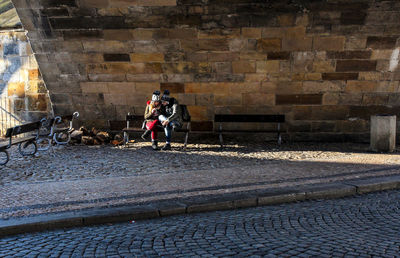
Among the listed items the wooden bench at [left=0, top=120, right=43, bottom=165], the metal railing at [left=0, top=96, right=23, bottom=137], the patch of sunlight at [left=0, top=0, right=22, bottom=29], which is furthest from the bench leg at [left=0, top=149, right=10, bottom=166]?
the patch of sunlight at [left=0, top=0, right=22, bottom=29]

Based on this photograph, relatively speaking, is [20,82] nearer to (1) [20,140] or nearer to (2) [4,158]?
(1) [20,140]

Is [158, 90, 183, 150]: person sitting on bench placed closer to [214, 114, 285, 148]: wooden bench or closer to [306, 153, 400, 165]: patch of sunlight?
[214, 114, 285, 148]: wooden bench

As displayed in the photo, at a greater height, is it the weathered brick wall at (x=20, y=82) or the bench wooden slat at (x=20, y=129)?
the weathered brick wall at (x=20, y=82)

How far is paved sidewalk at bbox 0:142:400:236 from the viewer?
16.5 feet

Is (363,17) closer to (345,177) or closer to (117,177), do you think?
(345,177)

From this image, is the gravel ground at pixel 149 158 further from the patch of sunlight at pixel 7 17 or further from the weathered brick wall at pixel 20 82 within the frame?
the patch of sunlight at pixel 7 17

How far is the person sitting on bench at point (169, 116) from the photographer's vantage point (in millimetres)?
9383

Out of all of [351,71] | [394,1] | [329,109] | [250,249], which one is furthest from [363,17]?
[250,249]

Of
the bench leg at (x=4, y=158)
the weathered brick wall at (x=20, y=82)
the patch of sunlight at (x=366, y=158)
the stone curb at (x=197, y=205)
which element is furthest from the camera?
the weathered brick wall at (x=20, y=82)

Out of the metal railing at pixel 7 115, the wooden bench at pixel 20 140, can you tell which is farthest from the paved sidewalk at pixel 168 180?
the metal railing at pixel 7 115

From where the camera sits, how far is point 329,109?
997cm

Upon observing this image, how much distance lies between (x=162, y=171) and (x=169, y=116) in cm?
258

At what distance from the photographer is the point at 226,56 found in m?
9.52

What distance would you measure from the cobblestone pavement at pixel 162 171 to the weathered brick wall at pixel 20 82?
2407mm
